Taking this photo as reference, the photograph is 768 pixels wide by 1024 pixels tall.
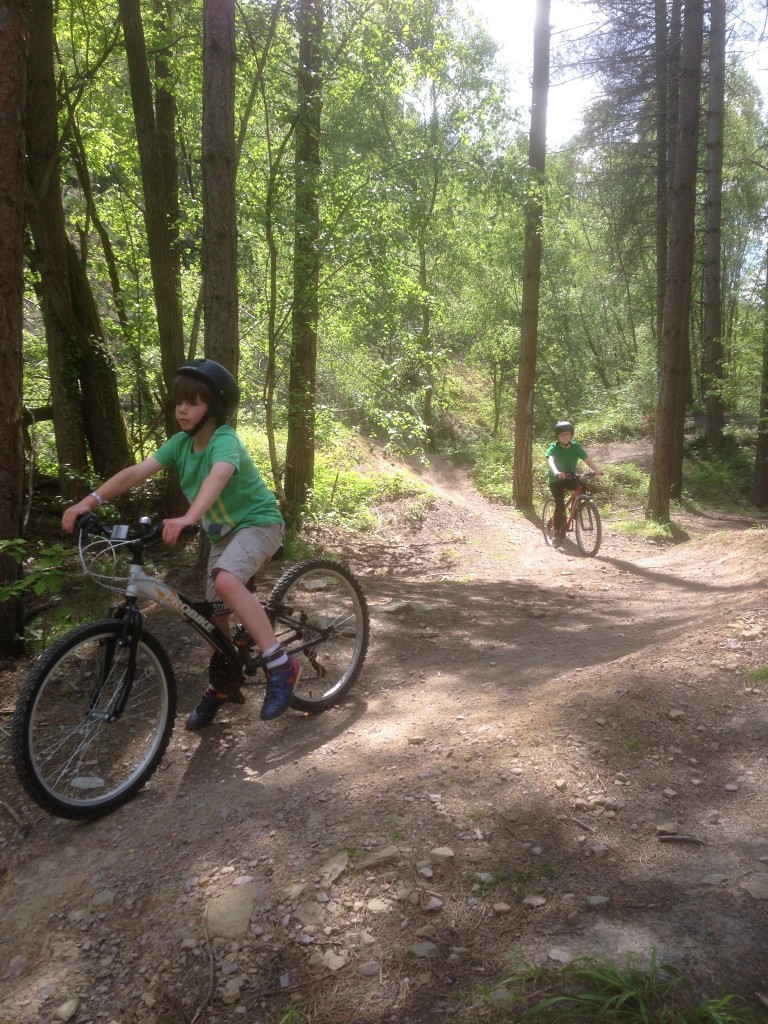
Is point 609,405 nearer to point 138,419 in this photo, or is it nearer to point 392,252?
point 392,252

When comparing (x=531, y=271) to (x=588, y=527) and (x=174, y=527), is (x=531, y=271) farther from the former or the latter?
(x=174, y=527)

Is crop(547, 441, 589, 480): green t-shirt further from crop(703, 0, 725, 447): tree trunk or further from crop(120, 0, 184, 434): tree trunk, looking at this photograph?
crop(703, 0, 725, 447): tree trunk

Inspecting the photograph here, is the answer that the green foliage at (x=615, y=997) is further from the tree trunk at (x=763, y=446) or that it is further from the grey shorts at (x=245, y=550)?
the tree trunk at (x=763, y=446)

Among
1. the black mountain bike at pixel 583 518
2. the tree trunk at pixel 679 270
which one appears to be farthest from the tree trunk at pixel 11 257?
the tree trunk at pixel 679 270

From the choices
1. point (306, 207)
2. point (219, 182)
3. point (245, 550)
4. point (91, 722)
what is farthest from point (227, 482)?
point (306, 207)

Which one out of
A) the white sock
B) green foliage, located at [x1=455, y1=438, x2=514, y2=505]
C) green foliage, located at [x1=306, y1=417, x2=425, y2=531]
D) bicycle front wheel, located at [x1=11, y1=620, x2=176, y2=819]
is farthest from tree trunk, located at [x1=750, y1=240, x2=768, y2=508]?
bicycle front wheel, located at [x1=11, y1=620, x2=176, y2=819]

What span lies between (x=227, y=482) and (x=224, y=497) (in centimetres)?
19

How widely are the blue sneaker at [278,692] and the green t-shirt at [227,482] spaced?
31.6 inches

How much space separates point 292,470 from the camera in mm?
10680

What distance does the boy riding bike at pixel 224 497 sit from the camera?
11.0ft

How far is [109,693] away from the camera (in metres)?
3.18

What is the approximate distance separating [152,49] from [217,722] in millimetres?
8795

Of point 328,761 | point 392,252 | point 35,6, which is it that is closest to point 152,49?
point 35,6

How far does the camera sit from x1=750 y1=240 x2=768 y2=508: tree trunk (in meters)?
15.1
